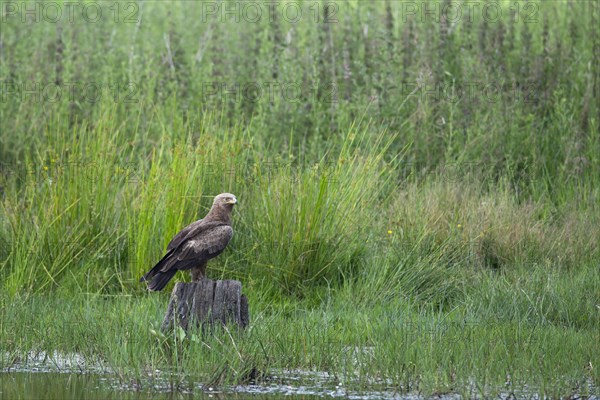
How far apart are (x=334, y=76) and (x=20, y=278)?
5.16 meters

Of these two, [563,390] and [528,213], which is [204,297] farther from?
[528,213]

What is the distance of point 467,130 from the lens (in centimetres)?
1110

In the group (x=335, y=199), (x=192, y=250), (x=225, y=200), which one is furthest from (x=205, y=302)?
(x=335, y=199)

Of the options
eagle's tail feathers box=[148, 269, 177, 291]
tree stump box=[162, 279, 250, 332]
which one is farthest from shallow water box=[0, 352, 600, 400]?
eagle's tail feathers box=[148, 269, 177, 291]

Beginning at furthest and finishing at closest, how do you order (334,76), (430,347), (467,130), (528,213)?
(334,76)
(467,130)
(528,213)
(430,347)

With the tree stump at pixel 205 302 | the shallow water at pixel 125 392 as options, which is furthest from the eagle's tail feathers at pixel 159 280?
the shallow water at pixel 125 392

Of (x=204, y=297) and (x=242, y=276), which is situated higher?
(x=204, y=297)

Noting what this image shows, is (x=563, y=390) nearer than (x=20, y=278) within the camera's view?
Yes

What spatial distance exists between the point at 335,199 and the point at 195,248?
1.92 metres

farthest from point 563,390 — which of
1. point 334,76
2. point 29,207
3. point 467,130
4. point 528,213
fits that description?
point 334,76

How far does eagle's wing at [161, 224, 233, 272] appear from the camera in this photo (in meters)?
6.94

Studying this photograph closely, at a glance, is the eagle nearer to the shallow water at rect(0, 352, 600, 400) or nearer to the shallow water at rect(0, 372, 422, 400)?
the shallow water at rect(0, 352, 600, 400)

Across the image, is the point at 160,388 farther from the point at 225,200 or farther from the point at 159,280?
the point at 225,200

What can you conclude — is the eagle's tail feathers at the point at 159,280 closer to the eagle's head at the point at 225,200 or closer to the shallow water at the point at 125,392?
the eagle's head at the point at 225,200
